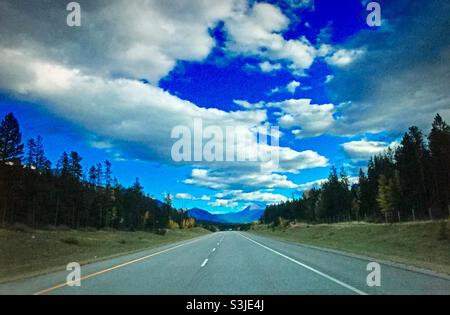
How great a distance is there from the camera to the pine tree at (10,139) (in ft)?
213

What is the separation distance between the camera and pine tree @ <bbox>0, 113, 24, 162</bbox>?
6506cm

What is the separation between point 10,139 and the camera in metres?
65.5

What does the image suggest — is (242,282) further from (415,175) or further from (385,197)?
(385,197)

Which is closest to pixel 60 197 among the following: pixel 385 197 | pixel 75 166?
pixel 75 166

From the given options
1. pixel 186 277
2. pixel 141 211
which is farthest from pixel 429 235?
pixel 141 211

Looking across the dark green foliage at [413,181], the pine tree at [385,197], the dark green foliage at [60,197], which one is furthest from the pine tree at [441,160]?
the dark green foliage at [60,197]

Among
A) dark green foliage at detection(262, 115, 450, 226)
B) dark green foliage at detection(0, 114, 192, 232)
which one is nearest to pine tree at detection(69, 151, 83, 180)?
dark green foliage at detection(0, 114, 192, 232)

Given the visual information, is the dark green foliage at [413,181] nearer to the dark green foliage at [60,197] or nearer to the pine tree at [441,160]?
the pine tree at [441,160]

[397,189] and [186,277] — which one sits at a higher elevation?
[397,189]

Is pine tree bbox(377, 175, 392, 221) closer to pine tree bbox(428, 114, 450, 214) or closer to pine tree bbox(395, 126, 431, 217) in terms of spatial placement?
pine tree bbox(395, 126, 431, 217)

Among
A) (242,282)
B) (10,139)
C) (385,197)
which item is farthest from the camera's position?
(385,197)
